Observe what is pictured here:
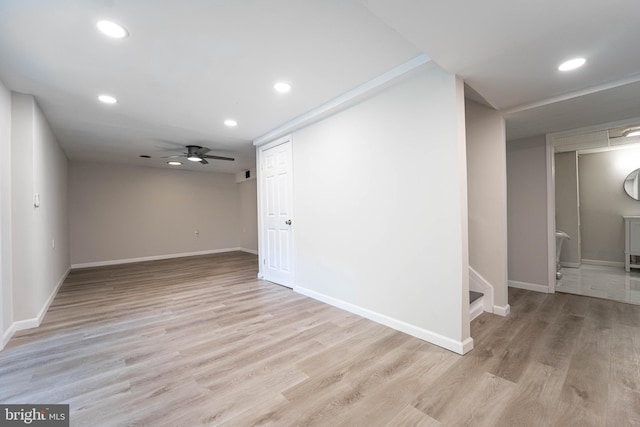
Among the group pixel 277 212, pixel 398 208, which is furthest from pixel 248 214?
pixel 398 208

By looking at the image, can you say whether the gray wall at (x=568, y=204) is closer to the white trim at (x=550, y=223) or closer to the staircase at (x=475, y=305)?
the white trim at (x=550, y=223)

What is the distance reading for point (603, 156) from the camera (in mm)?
4984

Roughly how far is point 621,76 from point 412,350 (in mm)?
2835

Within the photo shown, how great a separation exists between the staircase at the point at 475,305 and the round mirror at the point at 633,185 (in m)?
4.38

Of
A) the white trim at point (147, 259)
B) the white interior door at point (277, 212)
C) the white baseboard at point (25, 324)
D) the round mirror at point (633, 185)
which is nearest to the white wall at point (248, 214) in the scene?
the white trim at point (147, 259)

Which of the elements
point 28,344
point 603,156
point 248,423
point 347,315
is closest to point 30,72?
point 28,344

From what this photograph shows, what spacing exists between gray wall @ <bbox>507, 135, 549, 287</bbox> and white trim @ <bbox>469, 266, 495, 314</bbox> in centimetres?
123

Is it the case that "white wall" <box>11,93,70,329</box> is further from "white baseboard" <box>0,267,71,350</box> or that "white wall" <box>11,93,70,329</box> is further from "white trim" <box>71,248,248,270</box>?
"white trim" <box>71,248,248,270</box>

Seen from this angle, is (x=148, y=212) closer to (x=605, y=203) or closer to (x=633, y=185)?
(x=605, y=203)

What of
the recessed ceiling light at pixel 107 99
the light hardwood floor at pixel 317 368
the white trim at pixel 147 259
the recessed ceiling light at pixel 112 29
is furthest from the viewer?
the white trim at pixel 147 259

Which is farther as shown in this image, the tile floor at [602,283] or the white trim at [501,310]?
the tile floor at [602,283]

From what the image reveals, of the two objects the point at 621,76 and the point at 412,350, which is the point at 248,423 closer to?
the point at 412,350

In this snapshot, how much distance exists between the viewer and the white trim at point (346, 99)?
7.09 feet

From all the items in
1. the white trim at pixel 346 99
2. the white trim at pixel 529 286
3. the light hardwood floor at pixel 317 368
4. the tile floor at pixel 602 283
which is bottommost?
the light hardwood floor at pixel 317 368
